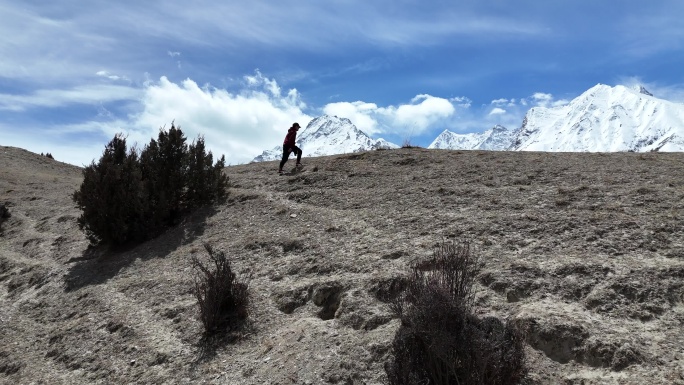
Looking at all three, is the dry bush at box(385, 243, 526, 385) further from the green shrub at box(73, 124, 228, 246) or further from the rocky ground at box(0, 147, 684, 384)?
the green shrub at box(73, 124, 228, 246)

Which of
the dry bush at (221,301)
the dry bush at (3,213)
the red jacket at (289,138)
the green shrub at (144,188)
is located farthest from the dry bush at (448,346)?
the dry bush at (3,213)

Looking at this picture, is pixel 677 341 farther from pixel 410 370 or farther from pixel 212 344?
pixel 212 344

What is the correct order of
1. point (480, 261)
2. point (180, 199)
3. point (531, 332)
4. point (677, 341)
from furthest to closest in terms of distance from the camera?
point (180, 199)
point (480, 261)
point (531, 332)
point (677, 341)

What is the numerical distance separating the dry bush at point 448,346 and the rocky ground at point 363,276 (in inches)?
16.2

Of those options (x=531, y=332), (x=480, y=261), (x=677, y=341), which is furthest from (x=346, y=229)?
(x=677, y=341)

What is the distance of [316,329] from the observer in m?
7.67

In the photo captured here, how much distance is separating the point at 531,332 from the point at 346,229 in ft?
17.6

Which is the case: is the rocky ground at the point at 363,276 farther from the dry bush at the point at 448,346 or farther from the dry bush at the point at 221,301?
the dry bush at the point at 448,346

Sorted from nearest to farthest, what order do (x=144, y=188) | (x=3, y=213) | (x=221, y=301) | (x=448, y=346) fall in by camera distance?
(x=448, y=346)
(x=221, y=301)
(x=144, y=188)
(x=3, y=213)

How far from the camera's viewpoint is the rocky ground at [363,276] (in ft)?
21.9

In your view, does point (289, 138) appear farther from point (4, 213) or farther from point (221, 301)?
point (221, 301)

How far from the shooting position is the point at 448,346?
5.62 metres

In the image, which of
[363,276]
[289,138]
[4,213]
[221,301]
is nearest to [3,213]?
[4,213]

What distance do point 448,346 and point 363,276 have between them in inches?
131
